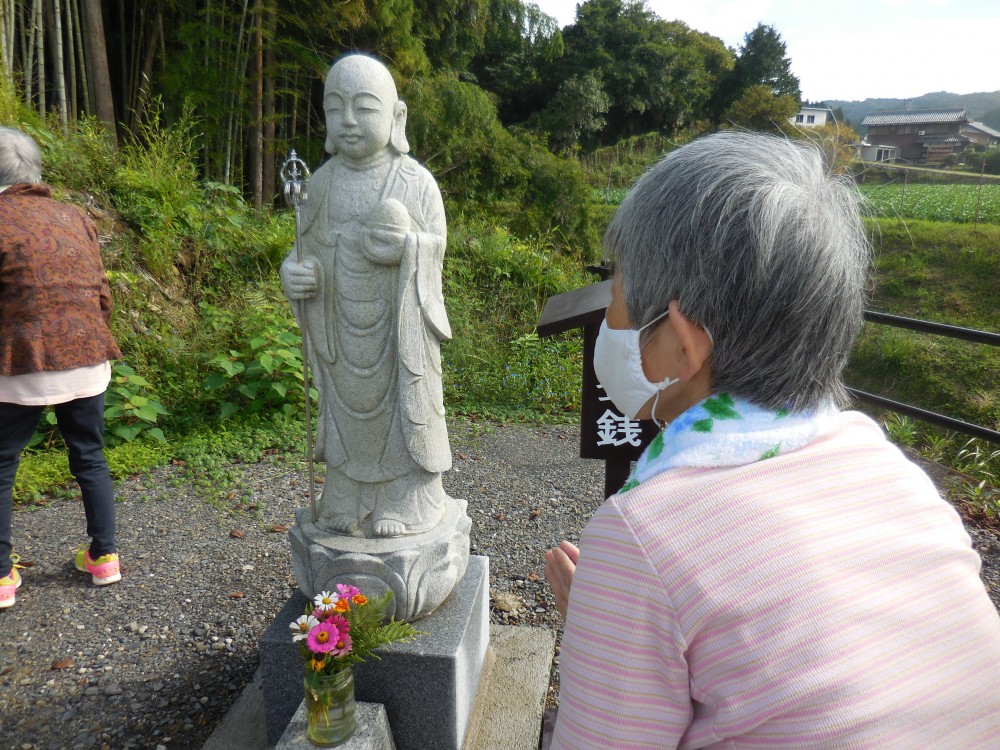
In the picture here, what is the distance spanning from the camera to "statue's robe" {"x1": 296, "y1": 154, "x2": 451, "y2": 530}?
7.13ft

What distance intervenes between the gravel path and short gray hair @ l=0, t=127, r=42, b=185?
1942 mm

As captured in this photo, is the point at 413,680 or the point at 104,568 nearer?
the point at 413,680

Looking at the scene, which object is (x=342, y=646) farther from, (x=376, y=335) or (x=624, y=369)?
(x=624, y=369)

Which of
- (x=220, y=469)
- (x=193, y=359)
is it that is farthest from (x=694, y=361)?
(x=193, y=359)

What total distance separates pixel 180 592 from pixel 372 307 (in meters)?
1.99

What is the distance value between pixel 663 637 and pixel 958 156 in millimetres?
29030

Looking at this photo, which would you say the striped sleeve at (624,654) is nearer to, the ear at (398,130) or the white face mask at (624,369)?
the white face mask at (624,369)

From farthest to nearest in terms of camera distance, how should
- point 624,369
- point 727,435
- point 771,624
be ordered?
point 624,369, point 727,435, point 771,624

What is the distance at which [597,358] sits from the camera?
125cm

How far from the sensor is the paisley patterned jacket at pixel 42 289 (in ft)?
8.89

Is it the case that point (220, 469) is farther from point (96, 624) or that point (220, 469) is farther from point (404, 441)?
point (404, 441)

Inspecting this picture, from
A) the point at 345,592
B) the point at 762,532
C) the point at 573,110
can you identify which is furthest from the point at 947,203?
the point at 762,532

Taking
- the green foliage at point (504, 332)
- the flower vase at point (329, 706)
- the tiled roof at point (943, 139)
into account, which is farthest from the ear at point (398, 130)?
the tiled roof at point (943, 139)

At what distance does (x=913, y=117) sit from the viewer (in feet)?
113
